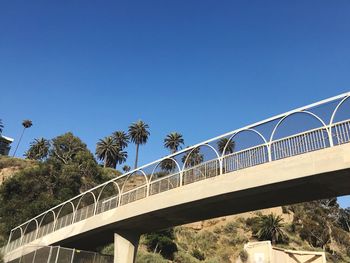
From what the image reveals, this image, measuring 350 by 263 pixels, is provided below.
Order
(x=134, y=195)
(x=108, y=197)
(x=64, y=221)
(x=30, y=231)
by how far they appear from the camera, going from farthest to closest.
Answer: (x=30, y=231) → (x=64, y=221) → (x=108, y=197) → (x=134, y=195)

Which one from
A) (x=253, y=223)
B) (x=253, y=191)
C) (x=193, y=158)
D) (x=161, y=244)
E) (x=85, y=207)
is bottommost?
(x=253, y=191)

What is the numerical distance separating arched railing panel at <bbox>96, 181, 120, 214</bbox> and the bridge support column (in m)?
1.93

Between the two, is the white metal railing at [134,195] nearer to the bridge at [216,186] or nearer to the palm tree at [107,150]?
the bridge at [216,186]

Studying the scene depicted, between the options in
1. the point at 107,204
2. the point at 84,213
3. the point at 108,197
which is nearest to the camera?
the point at 107,204

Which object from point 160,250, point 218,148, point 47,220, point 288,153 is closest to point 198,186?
point 218,148

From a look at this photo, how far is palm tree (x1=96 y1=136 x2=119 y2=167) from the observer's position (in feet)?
281

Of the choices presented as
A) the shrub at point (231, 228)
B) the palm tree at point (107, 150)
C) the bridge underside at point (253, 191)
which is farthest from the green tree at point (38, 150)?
the bridge underside at point (253, 191)

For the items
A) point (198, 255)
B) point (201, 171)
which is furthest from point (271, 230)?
point (201, 171)

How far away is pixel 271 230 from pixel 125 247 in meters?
39.1

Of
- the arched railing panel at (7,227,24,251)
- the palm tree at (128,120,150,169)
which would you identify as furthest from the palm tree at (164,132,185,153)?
the arched railing panel at (7,227,24,251)

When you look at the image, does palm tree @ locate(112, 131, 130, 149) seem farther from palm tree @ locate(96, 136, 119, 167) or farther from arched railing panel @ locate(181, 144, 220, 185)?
arched railing panel @ locate(181, 144, 220, 185)

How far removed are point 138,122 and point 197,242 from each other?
40.6m

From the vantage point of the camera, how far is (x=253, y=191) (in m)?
15.9

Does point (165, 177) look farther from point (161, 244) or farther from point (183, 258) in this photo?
point (183, 258)
